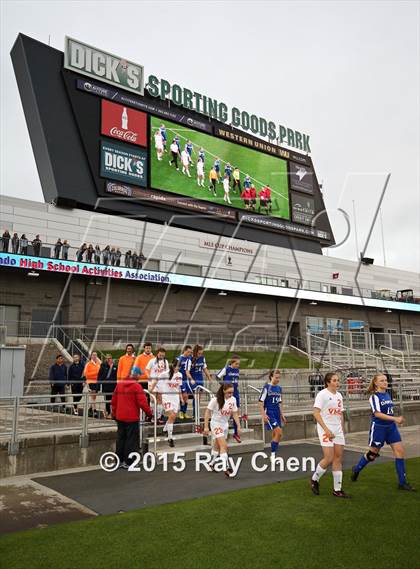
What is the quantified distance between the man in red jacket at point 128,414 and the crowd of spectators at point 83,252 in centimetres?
1986

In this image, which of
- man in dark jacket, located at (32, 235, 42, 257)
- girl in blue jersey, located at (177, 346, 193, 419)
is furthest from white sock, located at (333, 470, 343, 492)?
man in dark jacket, located at (32, 235, 42, 257)

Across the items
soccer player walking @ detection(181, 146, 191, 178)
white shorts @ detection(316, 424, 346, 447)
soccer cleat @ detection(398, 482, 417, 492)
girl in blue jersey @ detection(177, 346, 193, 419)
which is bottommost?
soccer cleat @ detection(398, 482, 417, 492)

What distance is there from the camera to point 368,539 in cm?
537

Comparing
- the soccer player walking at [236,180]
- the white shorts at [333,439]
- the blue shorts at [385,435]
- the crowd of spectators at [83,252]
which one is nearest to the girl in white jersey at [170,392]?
the white shorts at [333,439]

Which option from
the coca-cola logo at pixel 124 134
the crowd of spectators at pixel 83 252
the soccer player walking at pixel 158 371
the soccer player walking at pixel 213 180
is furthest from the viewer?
the soccer player walking at pixel 213 180

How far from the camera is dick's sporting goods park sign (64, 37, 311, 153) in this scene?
1405 inches

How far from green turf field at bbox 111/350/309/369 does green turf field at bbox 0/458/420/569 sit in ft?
65.4

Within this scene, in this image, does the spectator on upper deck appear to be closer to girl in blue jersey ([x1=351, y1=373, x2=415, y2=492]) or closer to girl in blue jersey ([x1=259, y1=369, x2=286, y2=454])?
girl in blue jersey ([x1=259, y1=369, x2=286, y2=454])

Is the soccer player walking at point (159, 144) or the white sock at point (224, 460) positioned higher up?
the soccer player walking at point (159, 144)

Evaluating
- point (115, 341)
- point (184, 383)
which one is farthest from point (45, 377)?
point (184, 383)

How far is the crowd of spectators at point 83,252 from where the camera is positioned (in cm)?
2700

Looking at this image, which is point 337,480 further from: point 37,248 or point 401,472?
point 37,248

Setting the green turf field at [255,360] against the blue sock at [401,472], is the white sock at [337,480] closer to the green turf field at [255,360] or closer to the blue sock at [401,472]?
the blue sock at [401,472]

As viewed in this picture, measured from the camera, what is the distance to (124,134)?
36000 millimetres
